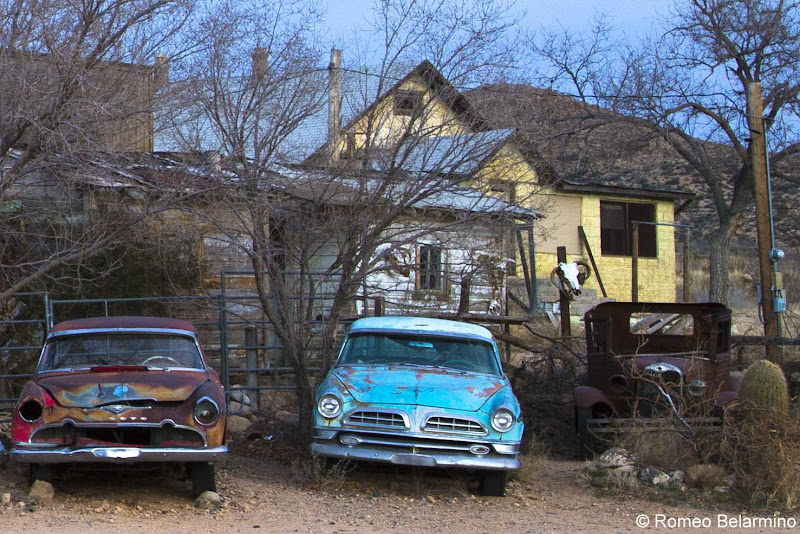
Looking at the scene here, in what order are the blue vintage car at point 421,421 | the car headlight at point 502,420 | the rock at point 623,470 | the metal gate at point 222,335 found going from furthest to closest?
1. the metal gate at point 222,335
2. the rock at point 623,470
3. the car headlight at point 502,420
4. the blue vintage car at point 421,421

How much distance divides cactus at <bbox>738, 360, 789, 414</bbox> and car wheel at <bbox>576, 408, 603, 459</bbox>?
163 centimetres

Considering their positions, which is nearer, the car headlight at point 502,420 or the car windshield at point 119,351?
the car headlight at point 502,420

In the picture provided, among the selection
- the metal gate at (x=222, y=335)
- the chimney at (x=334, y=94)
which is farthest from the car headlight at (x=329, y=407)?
the chimney at (x=334, y=94)

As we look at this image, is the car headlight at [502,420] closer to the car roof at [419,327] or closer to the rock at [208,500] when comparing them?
the car roof at [419,327]

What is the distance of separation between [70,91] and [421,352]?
14.7 feet

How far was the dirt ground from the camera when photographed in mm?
6859

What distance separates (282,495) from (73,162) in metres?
4.40

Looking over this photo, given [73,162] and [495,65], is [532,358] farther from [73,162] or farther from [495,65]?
[73,162]

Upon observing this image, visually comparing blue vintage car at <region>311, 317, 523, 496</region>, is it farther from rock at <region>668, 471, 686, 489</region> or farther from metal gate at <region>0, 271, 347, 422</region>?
metal gate at <region>0, 271, 347, 422</region>

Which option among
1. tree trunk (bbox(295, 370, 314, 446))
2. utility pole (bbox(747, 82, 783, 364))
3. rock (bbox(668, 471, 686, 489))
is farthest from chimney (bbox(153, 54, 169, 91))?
utility pole (bbox(747, 82, 783, 364))

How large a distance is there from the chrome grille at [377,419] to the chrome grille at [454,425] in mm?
238

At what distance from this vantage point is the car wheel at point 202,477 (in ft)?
24.6

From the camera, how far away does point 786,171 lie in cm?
2350

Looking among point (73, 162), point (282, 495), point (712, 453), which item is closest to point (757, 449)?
point (712, 453)
